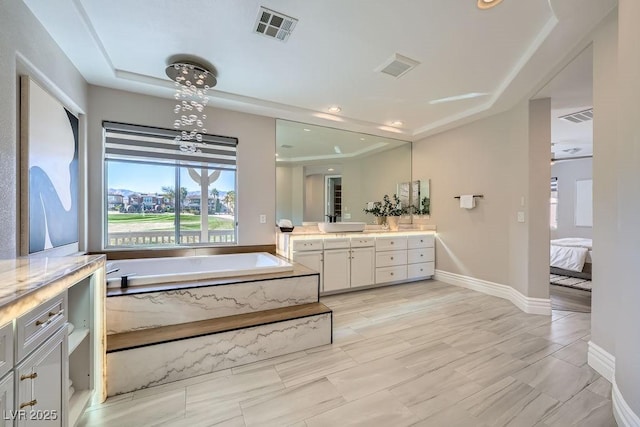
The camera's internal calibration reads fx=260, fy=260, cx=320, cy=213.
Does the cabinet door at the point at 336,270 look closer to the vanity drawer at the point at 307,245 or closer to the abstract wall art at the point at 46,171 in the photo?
the vanity drawer at the point at 307,245

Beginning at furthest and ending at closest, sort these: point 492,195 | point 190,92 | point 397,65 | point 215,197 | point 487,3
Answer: point 492,195 < point 215,197 < point 190,92 < point 397,65 < point 487,3

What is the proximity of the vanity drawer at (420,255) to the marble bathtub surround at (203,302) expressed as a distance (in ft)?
7.53

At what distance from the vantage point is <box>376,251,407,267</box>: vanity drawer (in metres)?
4.05

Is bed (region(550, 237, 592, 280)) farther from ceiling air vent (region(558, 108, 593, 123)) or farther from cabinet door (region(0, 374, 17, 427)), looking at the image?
cabinet door (region(0, 374, 17, 427))

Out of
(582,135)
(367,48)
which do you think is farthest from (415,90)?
(582,135)

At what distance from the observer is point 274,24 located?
6.46 feet

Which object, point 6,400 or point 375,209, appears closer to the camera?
point 6,400

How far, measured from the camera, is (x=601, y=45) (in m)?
1.89

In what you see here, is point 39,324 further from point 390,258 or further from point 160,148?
point 390,258

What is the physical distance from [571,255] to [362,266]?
350 centimetres

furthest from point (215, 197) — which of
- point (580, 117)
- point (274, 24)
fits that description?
point (580, 117)

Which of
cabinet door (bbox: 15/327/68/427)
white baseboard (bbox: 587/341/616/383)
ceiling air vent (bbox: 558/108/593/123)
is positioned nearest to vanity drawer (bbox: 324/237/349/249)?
white baseboard (bbox: 587/341/616/383)

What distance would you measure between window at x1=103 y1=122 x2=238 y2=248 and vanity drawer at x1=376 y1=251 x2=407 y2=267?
217 cm

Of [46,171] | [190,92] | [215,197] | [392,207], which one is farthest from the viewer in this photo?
[392,207]
